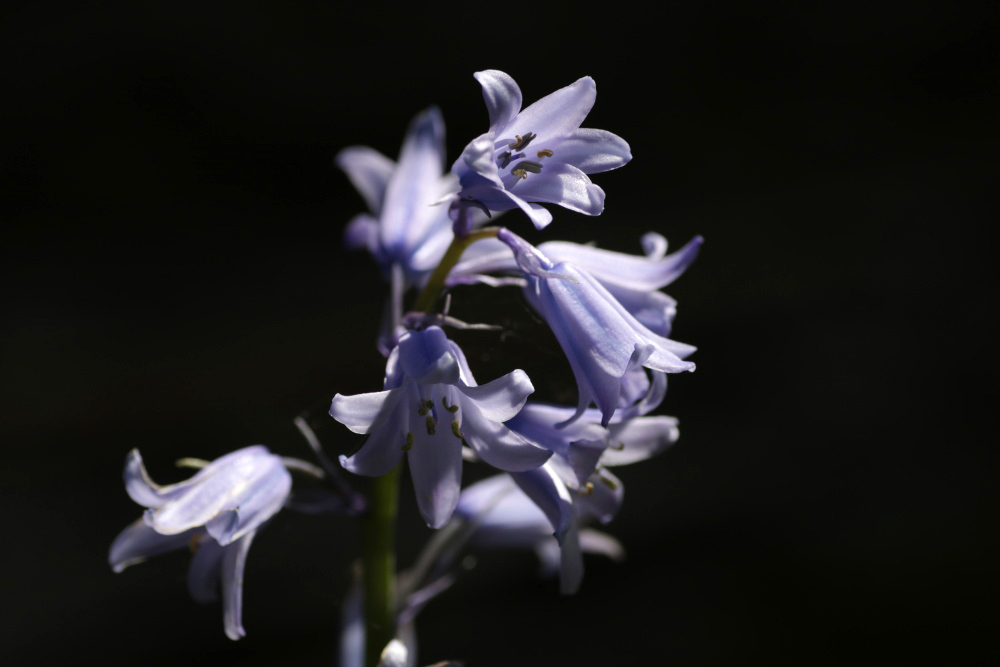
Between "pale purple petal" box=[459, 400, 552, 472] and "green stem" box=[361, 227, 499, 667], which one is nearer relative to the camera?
"pale purple petal" box=[459, 400, 552, 472]

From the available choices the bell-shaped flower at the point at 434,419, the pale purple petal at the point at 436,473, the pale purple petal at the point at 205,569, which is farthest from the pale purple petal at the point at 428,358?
the pale purple petal at the point at 205,569

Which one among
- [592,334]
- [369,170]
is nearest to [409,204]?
[369,170]

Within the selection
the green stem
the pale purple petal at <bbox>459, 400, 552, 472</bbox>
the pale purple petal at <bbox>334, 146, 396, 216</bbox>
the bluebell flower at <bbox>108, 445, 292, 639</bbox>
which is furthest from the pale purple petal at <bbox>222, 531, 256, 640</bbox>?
the pale purple petal at <bbox>334, 146, 396, 216</bbox>

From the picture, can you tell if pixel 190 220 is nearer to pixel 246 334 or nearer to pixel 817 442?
pixel 246 334

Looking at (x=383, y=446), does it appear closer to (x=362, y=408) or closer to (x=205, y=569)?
(x=362, y=408)

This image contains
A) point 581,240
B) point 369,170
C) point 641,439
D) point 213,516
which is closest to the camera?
point 213,516

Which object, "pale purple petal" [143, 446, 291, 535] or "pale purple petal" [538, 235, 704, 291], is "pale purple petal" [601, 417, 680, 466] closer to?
"pale purple petal" [538, 235, 704, 291]

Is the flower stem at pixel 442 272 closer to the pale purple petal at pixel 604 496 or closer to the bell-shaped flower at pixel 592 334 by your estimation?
the bell-shaped flower at pixel 592 334

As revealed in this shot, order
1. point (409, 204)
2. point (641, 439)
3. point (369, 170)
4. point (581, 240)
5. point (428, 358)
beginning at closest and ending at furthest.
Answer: point (428, 358) → point (641, 439) → point (409, 204) → point (369, 170) → point (581, 240)

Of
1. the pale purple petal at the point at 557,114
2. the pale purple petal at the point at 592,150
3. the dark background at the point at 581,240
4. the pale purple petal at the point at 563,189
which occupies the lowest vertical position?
the dark background at the point at 581,240
